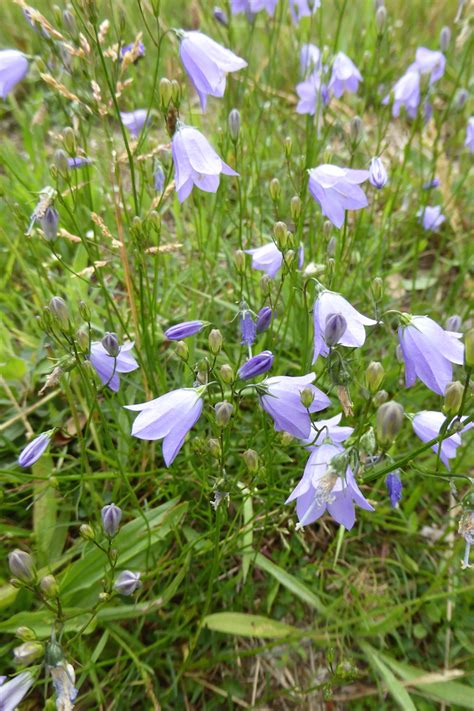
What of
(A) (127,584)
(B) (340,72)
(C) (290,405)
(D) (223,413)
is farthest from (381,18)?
(A) (127,584)

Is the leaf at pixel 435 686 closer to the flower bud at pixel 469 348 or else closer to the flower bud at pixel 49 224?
the flower bud at pixel 469 348

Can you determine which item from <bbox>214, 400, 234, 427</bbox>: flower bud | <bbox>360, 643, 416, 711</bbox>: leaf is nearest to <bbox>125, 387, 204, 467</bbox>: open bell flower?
<bbox>214, 400, 234, 427</bbox>: flower bud

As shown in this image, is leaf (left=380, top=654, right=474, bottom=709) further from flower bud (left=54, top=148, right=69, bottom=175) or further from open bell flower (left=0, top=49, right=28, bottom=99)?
open bell flower (left=0, top=49, right=28, bottom=99)

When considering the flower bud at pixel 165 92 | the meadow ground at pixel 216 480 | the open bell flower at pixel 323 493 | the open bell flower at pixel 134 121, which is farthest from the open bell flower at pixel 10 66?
the open bell flower at pixel 323 493

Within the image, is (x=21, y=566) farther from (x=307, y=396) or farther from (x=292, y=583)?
(x=292, y=583)

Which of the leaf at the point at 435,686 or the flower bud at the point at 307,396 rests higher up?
the flower bud at the point at 307,396

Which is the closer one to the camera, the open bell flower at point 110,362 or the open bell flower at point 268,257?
the open bell flower at point 110,362
